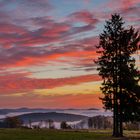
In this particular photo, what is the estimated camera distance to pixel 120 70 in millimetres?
84688

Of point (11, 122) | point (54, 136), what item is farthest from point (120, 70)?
point (11, 122)

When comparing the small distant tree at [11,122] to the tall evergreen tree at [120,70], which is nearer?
the tall evergreen tree at [120,70]

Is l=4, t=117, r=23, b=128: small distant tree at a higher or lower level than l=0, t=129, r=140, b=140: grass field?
higher

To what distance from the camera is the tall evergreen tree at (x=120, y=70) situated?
84.4 m

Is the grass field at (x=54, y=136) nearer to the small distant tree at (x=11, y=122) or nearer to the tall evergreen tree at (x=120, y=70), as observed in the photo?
the tall evergreen tree at (x=120, y=70)

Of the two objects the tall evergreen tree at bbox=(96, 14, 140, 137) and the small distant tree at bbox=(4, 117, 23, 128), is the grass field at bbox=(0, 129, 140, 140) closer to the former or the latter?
the tall evergreen tree at bbox=(96, 14, 140, 137)

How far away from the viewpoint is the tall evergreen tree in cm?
8444

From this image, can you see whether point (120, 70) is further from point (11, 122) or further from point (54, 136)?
point (11, 122)

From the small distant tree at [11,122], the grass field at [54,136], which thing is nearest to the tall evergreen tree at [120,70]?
the grass field at [54,136]

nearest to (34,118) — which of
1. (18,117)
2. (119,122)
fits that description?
(18,117)

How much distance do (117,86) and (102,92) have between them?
257 cm

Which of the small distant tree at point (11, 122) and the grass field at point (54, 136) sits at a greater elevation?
the small distant tree at point (11, 122)

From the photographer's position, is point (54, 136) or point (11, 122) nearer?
point (54, 136)

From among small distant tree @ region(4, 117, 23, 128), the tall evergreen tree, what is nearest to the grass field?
the tall evergreen tree
